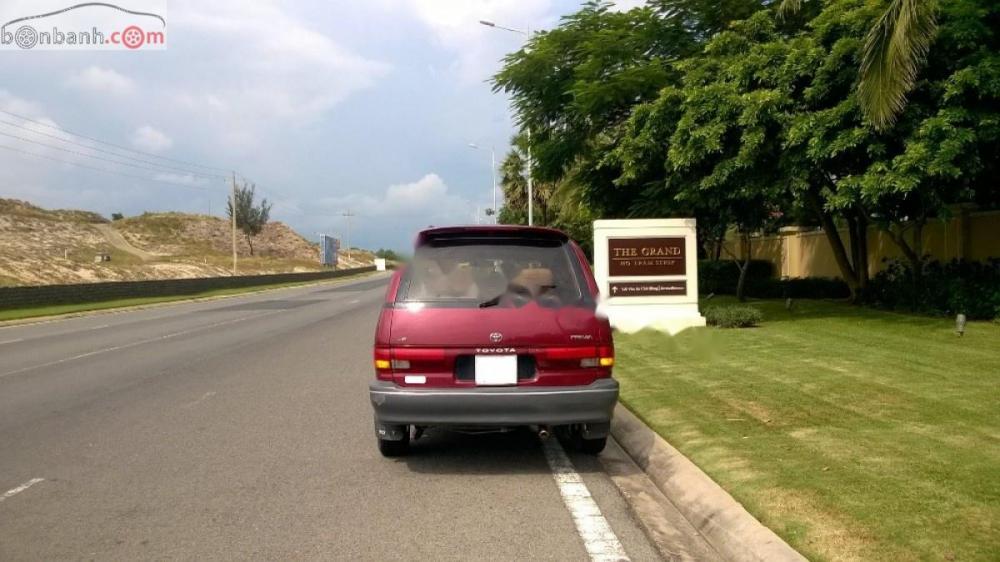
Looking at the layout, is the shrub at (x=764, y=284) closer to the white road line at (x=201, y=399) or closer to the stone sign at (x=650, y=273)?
the stone sign at (x=650, y=273)

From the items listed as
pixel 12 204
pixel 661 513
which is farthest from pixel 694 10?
pixel 12 204

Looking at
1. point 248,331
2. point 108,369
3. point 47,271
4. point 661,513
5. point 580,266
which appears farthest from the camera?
point 47,271

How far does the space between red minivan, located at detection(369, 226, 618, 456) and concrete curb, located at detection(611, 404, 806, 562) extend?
0.59 meters

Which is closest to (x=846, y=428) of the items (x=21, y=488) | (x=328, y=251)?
(x=21, y=488)

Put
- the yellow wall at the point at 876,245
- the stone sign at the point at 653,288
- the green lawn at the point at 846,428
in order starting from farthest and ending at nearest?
the yellow wall at the point at 876,245 → the stone sign at the point at 653,288 → the green lawn at the point at 846,428

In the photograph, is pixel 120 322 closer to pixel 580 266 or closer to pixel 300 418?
pixel 300 418

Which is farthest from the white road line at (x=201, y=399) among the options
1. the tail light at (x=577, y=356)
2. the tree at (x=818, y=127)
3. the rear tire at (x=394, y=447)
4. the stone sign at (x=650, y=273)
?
the tree at (x=818, y=127)

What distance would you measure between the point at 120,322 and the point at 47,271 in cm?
3296

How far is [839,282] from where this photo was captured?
21281 millimetres

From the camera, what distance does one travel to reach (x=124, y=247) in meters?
84.4

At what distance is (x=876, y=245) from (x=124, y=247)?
81078mm

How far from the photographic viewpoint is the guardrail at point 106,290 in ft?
89.8

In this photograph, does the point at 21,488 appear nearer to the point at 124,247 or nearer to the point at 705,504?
the point at 705,504

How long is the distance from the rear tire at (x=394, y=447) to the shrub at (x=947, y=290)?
11551 mm
